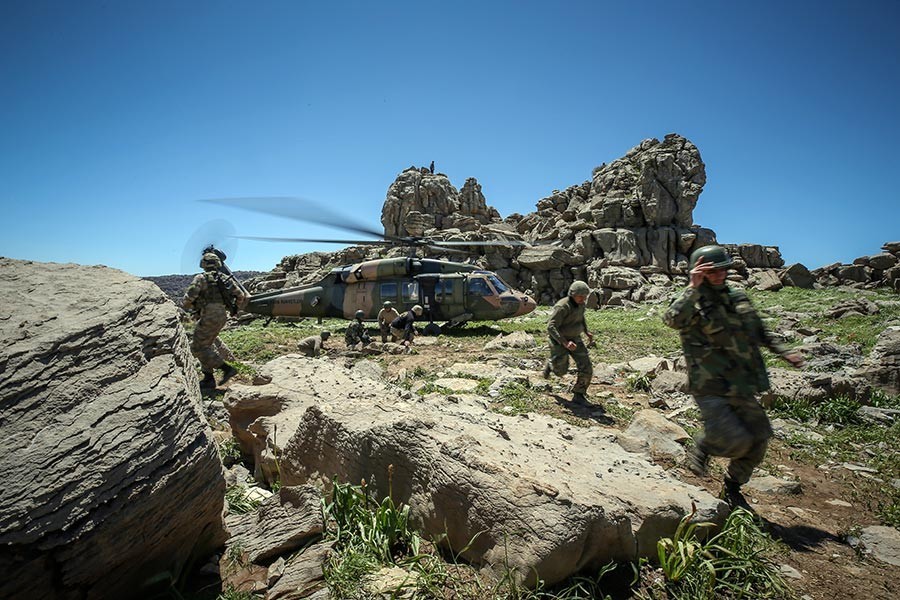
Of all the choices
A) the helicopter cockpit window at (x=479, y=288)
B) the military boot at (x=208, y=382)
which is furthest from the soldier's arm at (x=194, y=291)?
the helicopter cockpit window at (x=479, y=288)

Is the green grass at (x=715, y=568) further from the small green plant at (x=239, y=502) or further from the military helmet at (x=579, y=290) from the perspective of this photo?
the military helmet at (x=579, y=290)

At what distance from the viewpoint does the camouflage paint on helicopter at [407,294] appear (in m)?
12.3

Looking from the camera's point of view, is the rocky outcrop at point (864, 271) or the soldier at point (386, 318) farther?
the rocky outcrop at point (864, 271)

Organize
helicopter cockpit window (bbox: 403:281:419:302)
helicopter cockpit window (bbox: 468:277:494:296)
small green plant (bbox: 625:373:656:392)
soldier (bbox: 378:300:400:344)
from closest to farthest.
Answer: small green plant (bbox: 625:373:656:392) < soldier (bbox: 378:300:400:344) < helicopter cockpit window (bbox: 468:277:494:296) < helicopter cockpit window (bbox: 403:281:419:302)

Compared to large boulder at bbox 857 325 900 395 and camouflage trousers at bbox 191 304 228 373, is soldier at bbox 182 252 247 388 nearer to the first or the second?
camouflage trousers at bbox 191 304 228 373

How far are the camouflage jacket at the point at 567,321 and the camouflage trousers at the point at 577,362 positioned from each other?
0.44 ft

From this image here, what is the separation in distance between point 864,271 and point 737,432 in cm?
2542

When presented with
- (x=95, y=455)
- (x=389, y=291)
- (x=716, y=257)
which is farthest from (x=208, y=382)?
(x=716, y=257)

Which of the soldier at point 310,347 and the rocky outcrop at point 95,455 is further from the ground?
the rocky outcrop at point 95,455

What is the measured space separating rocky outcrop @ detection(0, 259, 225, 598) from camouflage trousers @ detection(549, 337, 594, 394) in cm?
459

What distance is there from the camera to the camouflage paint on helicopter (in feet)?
40.4

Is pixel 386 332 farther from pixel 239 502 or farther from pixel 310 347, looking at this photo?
pixel 239 502

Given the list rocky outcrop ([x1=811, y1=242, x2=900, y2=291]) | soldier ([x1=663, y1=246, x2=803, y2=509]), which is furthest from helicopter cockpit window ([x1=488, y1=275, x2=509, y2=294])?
rocky outcrop ([x1=811, y1=242, x2=900, y2=291])

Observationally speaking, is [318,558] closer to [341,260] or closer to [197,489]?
[197,489]
